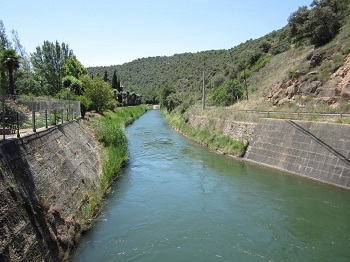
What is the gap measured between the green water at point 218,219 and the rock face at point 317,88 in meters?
10.5

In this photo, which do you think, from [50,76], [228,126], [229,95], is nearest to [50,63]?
[50,76]

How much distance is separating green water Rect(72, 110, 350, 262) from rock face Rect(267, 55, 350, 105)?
1053 cm

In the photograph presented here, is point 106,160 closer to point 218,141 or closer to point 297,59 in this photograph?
point 218,141

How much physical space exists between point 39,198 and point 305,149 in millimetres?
14700

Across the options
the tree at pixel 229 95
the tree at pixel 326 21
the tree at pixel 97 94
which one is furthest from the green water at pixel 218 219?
the tree at pixel 229 95

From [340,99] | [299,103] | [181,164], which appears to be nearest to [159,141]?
[181,164]

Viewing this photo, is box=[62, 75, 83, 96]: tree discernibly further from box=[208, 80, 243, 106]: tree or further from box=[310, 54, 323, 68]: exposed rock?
box=[310, 54, 323, 68]: exposed rock

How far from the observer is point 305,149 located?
17656 mm

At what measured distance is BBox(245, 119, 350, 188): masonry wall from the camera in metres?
15.5

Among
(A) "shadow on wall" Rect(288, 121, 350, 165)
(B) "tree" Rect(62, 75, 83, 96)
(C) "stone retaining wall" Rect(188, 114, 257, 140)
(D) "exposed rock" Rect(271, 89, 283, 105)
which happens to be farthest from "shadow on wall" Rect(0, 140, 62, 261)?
(B) "tree" Rect(62, 75, 83, 96)

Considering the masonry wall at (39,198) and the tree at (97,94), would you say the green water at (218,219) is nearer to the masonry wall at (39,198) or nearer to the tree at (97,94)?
the masonry wall at (39,198)

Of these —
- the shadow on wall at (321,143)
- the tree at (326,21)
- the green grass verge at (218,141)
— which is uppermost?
the tree at (326,21)

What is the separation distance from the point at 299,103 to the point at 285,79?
5.23 meters

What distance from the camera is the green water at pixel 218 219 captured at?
909cm
